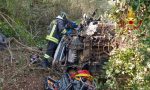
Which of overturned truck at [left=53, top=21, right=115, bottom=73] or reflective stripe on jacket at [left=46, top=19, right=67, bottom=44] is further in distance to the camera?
reflective stripe on jacket at [left=46, top=19, right=67, bottom=44]

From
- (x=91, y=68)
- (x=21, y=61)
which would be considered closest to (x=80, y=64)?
(x=91, y=68)

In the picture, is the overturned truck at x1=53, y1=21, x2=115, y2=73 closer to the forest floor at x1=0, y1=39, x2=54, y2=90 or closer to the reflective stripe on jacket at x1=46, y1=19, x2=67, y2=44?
the reflective stripe on jacket at x1=46, y1=19, x2=67, y2=44

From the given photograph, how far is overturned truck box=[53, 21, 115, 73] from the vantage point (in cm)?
745

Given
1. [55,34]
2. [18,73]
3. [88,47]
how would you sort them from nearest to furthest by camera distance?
[88,47] → [18,73] → [55,34]

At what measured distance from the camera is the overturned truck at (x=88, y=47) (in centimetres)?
745

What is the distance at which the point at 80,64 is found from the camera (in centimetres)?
779

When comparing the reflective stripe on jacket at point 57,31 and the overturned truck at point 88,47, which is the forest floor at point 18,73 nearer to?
the overturned truck at point 88,47

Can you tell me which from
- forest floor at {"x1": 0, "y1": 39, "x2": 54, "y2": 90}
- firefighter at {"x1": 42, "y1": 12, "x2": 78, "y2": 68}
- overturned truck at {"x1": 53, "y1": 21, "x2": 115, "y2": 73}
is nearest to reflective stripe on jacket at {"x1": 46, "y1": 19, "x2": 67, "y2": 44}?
firefighter at {"x1": 42, "y1": 12, "x2": 78, "y2": 68}

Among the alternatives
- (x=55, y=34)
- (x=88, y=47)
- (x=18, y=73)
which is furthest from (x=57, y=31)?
(x=18, y=73)

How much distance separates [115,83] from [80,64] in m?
A: 2.10

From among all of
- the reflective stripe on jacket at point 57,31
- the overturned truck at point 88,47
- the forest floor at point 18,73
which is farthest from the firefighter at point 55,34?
the forest floor at point 18,73

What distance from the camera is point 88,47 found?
7598 mm

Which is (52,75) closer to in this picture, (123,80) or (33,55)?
(33,55)

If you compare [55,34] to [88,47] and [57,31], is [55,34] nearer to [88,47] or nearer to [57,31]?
[57,31]
